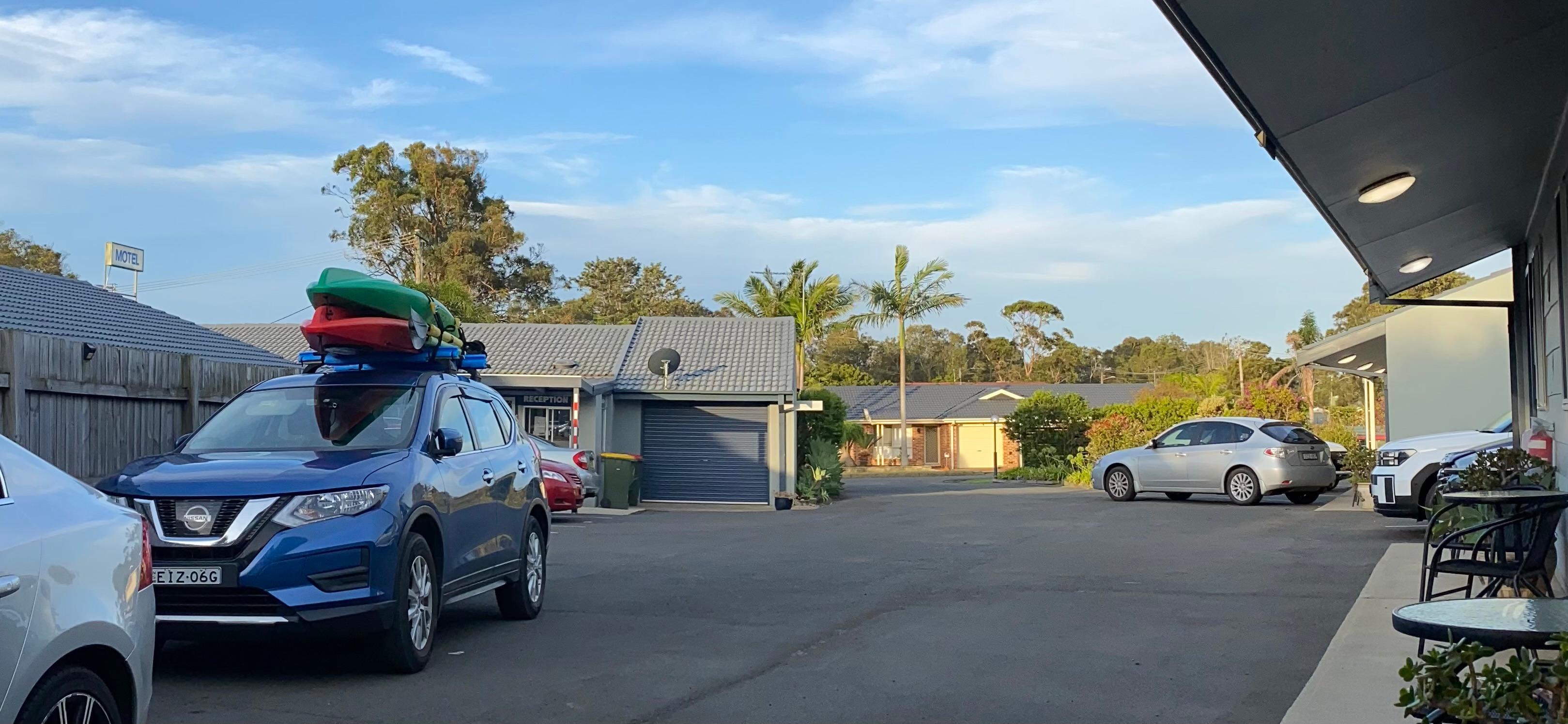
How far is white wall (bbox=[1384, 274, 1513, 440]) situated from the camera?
23516 mm

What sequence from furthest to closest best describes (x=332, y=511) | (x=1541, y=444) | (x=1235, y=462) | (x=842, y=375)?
(x=842, y=375), (x=1235, y=462), (x=1541, y=444), (x=332, y=511)

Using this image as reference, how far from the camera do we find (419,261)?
44312 mm

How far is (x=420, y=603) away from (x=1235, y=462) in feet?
57.9

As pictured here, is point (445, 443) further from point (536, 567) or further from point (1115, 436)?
point (1115, 436)

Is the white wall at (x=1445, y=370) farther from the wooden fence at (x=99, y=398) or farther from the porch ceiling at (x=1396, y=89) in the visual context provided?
the wooden fence at (x=99, y=398)

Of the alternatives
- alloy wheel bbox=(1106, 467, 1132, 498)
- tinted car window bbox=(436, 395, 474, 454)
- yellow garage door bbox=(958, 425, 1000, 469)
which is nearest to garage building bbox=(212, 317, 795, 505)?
alloy wheel bbox=(1106, 467, 1132, 498)

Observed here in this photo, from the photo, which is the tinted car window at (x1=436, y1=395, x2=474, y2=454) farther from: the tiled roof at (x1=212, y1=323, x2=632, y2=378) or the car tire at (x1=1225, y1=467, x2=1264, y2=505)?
the tiled roof at (x1=212, y1=323, x2=632, y2=378)

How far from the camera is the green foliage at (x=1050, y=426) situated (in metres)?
40.3

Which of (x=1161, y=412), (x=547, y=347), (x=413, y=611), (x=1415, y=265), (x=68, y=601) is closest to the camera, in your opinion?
(x=68, y=601)

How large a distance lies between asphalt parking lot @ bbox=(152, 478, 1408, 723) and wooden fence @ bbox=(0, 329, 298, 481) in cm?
293

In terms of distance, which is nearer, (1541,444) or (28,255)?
(1541,444)

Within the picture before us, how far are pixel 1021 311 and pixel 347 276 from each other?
7556cm

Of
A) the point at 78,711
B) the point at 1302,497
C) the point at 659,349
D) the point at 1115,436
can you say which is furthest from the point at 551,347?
the point at 78,711

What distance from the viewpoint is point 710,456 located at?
27.6m
